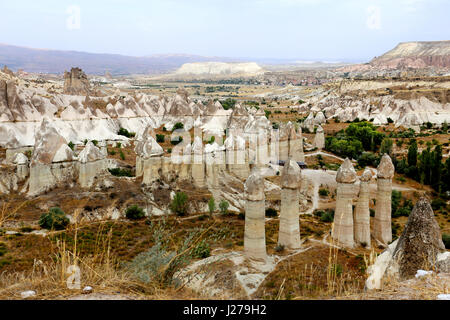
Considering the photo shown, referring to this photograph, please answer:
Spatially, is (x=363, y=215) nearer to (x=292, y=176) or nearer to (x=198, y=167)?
(x=292, y=176)

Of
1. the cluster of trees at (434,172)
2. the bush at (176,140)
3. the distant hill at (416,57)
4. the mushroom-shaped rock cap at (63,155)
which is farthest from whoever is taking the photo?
the distant hill at (416,57)

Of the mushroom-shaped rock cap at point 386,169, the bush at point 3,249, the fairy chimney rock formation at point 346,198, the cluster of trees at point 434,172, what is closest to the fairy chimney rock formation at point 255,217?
the fairy chimney rock formation at point 346,198

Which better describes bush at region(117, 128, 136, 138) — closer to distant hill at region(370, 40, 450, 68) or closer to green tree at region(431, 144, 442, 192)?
green tree at region(431, 144, 442, 192)

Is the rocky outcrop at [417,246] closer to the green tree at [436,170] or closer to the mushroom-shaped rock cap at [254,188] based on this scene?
the mushroom-shaped rock cap at [254,188]

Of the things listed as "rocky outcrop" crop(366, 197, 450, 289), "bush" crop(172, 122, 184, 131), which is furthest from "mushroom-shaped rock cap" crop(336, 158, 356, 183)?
"bush" crop(172, 122, 184, 131)

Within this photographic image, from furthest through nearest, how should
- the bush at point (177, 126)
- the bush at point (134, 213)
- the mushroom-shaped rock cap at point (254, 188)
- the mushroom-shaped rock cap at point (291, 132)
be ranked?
1. the bush at point (177, 126)
2. the mushroom-shaped rock cap at point (291, 132)
3. the bush at point (134, 213)
4. the mushroom-shaped rock cap at point (254, 188)
